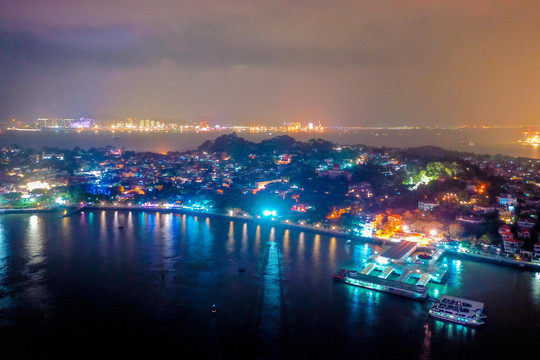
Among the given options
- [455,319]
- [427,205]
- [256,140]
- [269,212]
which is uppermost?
[256,140]

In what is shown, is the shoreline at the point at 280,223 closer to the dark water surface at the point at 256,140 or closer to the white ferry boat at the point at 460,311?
the white ferry boat at the point at 460,311

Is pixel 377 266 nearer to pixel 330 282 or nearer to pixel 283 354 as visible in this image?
pixel 330 282

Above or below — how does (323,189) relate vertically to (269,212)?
above

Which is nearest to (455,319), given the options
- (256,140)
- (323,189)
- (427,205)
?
(427,205)

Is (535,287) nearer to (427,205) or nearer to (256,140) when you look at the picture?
(427,205)

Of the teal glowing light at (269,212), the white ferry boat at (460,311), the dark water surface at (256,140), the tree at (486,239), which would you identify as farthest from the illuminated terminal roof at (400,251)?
the dark water surface at (256,140)
